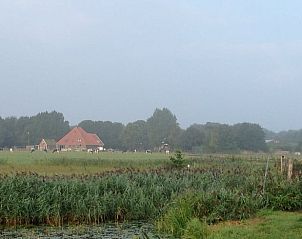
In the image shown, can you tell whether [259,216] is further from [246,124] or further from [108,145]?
[108,145]

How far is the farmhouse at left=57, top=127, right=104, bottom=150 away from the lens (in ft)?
402

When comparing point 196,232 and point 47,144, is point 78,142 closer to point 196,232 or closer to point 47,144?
point 47,144

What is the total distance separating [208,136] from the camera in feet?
349

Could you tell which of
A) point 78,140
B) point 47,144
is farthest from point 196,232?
point 47,144

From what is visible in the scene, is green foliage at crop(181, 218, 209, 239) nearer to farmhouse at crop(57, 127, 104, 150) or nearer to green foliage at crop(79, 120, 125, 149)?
farmhouse at crop(57, 127, 104, 150)

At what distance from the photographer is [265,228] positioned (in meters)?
14.5

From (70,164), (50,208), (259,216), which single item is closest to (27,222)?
(50,208)

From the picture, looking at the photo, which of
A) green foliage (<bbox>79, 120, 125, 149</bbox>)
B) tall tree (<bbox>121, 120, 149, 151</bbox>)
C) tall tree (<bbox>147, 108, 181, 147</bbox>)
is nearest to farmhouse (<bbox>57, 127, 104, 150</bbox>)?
tall tree (<bbox>121, 120, 149, 151</bbox>)

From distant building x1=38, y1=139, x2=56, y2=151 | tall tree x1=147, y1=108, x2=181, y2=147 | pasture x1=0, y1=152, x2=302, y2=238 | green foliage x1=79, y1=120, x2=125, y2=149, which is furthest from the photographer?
green foliage x1=79, y1=120, x2=125, y2=149

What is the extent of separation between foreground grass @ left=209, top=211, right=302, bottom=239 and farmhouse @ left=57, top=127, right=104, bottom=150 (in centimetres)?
10658

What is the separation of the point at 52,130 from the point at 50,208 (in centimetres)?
12305

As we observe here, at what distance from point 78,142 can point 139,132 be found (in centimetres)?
1763

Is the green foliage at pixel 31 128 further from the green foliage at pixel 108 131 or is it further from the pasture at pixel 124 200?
the pasture at pixel 124 200

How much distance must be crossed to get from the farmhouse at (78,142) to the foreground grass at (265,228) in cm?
10658
